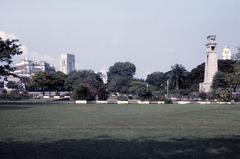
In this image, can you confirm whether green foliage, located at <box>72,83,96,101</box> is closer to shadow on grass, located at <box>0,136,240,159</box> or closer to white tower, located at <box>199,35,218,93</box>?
white tower, located at <box>199,35,218,93</box>

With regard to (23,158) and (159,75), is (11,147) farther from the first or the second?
(159,75)

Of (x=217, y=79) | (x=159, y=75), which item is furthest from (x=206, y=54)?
(x=159, y=75)

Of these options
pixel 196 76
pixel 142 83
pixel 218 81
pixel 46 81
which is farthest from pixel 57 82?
pixel 218 81

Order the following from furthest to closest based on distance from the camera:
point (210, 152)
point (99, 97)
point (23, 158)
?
point (99, 97)
point (210, 152)
point (23, 158)

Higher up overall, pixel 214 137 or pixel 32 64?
pixel 32 64

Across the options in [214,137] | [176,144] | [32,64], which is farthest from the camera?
[32,64]

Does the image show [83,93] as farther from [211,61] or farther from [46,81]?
[46,81]

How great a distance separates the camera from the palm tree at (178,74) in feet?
373

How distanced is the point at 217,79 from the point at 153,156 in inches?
2958

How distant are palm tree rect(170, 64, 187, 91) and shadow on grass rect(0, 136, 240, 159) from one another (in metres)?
98.5

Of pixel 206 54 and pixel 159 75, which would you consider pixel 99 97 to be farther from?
pixel 159 75

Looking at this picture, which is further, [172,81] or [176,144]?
[172,81]

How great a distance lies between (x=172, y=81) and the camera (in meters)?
118

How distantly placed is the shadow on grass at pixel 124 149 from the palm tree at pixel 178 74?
98.5 meters
